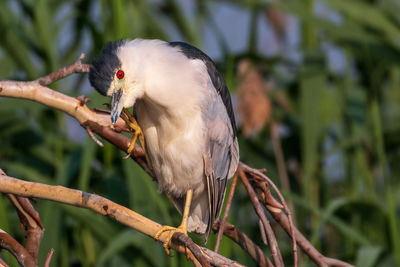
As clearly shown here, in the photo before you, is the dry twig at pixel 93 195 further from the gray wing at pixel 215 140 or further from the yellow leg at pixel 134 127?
the gray wing at pixel 215 140

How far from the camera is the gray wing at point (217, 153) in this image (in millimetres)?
1974

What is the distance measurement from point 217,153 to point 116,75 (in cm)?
45

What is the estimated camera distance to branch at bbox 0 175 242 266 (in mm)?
1355

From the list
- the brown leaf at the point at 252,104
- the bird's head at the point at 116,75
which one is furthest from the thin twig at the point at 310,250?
the brown leaf at the point at 252,104

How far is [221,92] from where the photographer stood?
2.11m

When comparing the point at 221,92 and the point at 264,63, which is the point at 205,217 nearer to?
the point at 221,92

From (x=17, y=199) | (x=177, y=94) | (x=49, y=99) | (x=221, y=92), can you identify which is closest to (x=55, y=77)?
(x=49, y=99)

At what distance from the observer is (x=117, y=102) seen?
Result: 170cm

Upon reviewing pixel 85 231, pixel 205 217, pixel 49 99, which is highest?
pixel 49 99

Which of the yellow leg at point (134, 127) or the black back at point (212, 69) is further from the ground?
the black back at point (212, 69)

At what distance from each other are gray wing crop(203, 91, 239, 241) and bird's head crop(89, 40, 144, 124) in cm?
28

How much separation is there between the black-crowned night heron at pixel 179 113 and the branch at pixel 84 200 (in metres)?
0.31

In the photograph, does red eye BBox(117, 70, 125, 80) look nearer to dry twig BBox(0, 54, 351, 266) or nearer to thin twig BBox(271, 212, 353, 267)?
dry twig BBox(0, 54, 351, 266)

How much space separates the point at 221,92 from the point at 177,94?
28cm
